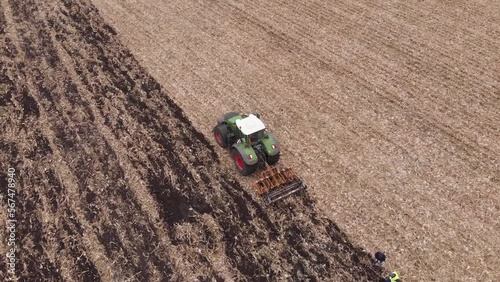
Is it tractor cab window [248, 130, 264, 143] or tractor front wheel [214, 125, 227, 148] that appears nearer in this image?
tractor cab window [248, 130, 264, 143]

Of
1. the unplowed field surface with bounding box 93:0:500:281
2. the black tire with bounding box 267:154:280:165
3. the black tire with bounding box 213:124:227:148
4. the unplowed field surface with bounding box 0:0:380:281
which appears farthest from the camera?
the black tire with bounding box 213:124:227:148

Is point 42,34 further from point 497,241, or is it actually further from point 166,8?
point 497,241

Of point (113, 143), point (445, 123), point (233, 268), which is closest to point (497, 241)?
point (445, 123)

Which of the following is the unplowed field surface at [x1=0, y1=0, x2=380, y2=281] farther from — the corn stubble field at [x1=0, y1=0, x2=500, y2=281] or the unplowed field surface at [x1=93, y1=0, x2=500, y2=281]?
the unplowed field surface at [x1=93, y1=0, x2=500, y2=281]

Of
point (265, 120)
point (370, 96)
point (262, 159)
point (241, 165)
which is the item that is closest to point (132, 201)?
point (241, 165)

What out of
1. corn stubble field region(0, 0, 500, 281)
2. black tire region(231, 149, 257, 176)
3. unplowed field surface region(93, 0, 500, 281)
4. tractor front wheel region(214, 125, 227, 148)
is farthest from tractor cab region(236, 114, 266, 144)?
unplowed field surface region(93, 0, 500, 281)

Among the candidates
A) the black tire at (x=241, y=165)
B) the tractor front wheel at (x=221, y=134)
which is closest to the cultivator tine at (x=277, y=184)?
the black tire at (x=241, y=165)
